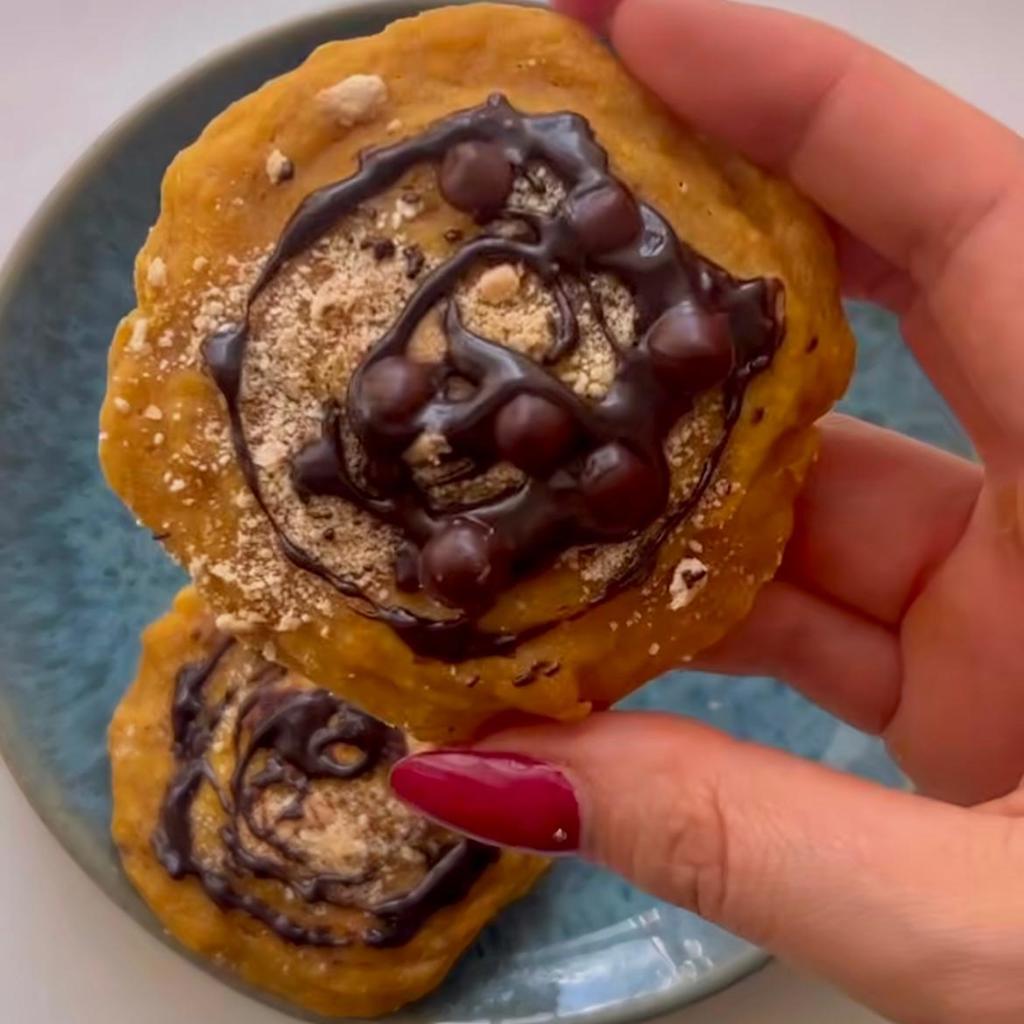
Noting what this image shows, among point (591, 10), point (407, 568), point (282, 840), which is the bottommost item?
point (282, 840)

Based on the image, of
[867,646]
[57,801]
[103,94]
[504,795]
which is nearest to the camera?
[504,795]

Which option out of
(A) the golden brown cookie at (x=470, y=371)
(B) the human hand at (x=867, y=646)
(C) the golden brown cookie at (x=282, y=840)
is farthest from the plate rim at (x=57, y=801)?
(A) the golden brown cookie at (x=470, y=371)

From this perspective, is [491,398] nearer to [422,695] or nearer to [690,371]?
[690,371]

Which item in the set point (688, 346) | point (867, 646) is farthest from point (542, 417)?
point (867, 646)

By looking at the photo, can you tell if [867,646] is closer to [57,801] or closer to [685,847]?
[685,847]

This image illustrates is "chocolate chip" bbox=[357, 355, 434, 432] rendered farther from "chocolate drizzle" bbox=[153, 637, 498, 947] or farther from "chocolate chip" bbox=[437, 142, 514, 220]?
"chocolate drizzle" bbox=[153, 637, 498, 947]

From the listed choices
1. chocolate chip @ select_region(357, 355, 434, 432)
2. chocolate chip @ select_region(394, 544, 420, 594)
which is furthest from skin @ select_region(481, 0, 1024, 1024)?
chocolate chip @ select_region(357, 355, 434, 432)
